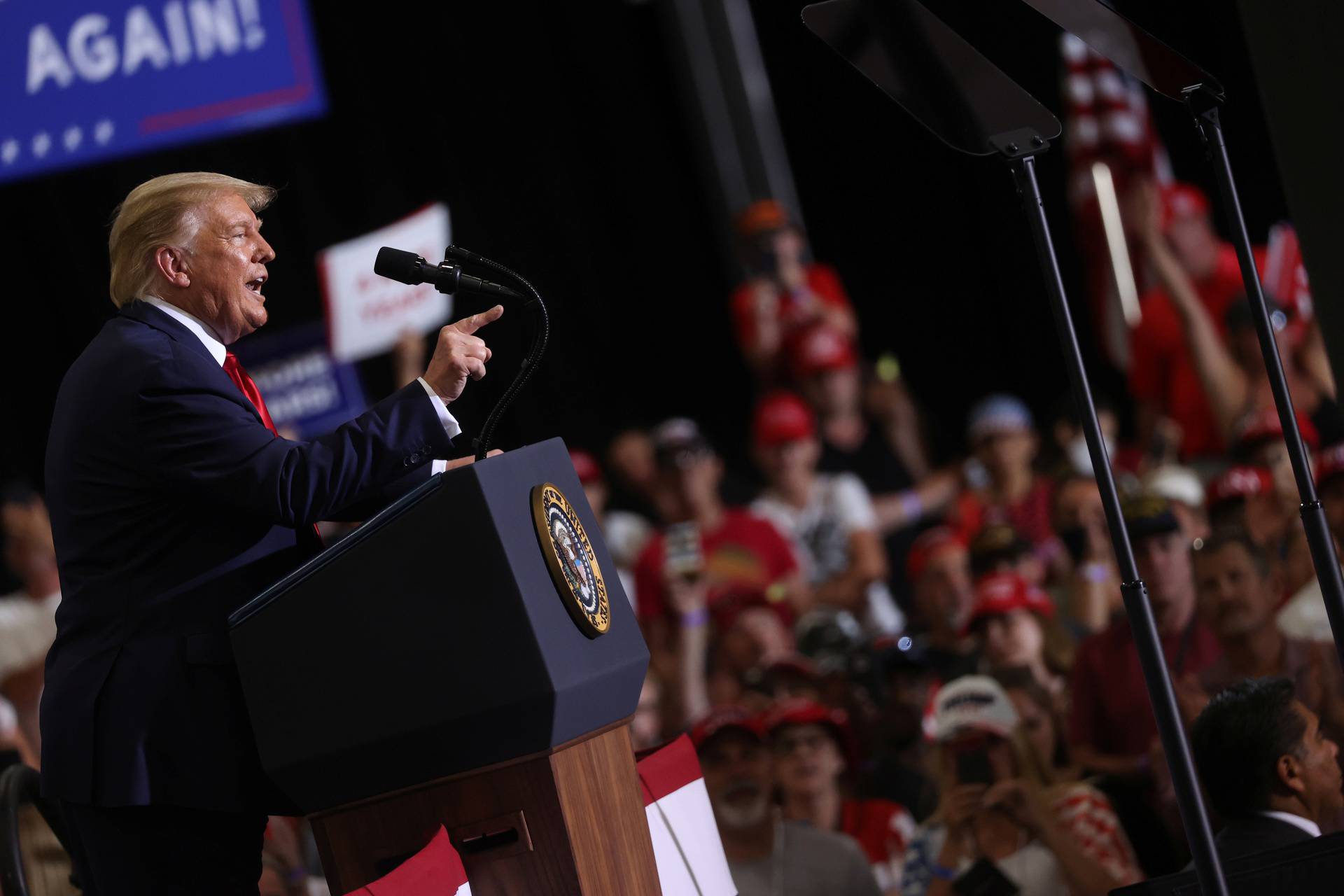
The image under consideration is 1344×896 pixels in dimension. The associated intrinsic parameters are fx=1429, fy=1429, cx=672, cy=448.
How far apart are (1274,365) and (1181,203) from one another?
3.54m

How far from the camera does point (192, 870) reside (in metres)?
1.54

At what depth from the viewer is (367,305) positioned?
16.6 feet

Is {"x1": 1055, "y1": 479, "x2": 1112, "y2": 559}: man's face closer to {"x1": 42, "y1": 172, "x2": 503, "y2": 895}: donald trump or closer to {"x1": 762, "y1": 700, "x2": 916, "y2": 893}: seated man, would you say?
{"x1": 762, "y1": 700, "x2": 916, "y2": 893}: seated man

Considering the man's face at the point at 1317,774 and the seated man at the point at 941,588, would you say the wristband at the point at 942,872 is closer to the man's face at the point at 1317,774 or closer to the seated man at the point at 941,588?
the man's face at the point at 1317,774

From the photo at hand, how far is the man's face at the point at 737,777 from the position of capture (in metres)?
3.28

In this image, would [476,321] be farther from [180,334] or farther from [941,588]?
[941,588]

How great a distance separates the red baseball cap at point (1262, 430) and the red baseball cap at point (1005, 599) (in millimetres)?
661

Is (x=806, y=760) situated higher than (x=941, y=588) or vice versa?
(x=941, y=588)

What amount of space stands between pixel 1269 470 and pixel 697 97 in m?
4.66

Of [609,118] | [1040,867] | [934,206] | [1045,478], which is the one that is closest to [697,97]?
[609,118]

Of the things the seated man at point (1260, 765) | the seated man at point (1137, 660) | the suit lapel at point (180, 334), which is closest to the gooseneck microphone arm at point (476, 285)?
the suit lapel at point (180, 334)

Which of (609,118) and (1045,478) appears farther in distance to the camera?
(609,118)

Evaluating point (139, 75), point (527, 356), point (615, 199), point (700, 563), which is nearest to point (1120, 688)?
point (700, 563)

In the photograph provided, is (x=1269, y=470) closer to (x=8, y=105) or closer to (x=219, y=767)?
(x=219, y=767)
